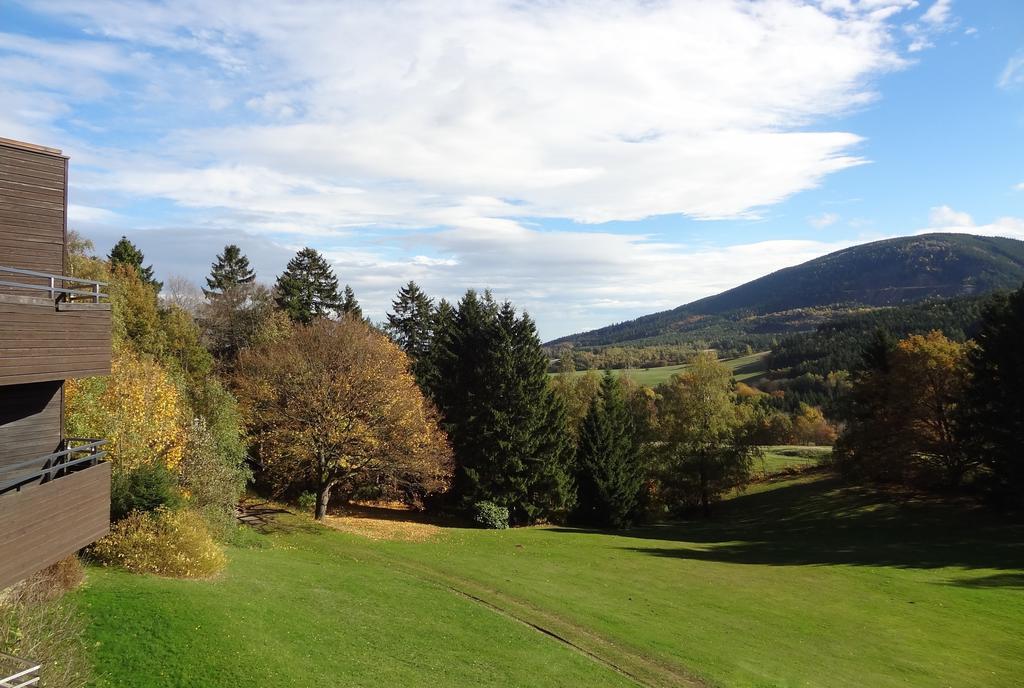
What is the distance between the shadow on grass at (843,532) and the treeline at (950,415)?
246cm

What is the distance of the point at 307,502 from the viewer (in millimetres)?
42156

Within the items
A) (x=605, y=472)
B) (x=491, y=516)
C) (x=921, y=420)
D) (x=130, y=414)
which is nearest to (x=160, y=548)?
(x=130, y=414)

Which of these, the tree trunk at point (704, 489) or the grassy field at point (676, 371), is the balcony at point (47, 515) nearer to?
the tree trunk at point (704, 489)

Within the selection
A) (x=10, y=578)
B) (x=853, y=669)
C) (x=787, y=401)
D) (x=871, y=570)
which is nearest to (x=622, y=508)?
(x=871, y=570)

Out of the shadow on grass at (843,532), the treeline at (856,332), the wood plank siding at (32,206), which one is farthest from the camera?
the treeline at (856,332)

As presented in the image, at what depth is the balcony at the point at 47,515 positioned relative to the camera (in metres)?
9.62

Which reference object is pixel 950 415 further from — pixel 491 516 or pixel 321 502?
pixel 321 502

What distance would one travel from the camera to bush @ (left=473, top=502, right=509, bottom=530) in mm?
43406

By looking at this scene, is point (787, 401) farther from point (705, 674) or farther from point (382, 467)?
point (705, 674)

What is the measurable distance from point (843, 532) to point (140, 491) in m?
44.0

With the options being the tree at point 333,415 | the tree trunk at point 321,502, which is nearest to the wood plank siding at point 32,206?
the tree at point 333,415

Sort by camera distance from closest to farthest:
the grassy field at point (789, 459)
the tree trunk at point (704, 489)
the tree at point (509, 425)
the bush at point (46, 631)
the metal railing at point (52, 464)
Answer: the metal railing at point (52, 464), the bush at point (46, 631), the tree at point (509, 425), the tree trunk at point (704, 489), the grassy field at point (789, 459)

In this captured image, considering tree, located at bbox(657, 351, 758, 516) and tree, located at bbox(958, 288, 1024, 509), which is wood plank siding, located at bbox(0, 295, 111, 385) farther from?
tree, located at bbox(958, 288, 1024, 509)

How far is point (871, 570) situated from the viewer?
32.4 metres
